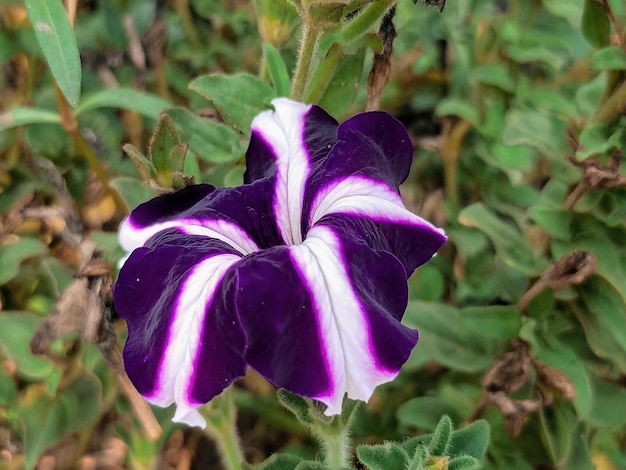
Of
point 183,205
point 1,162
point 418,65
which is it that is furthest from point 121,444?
point 418,65

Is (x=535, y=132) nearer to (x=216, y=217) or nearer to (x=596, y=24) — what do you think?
(x=596, y=24)

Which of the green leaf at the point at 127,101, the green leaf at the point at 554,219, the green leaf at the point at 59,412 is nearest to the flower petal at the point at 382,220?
the green leaf at the point at 554,219

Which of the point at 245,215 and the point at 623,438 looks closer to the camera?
the point at 245,215

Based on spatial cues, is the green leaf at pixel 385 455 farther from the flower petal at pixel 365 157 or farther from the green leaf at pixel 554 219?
the green leaf at pixel 554 219

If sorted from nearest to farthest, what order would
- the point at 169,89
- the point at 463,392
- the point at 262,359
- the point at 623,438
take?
the point at 262,359
the point at 463,392
the point at 623,438
the point at 169,89

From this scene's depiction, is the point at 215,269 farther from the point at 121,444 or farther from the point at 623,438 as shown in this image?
the point at 623,438

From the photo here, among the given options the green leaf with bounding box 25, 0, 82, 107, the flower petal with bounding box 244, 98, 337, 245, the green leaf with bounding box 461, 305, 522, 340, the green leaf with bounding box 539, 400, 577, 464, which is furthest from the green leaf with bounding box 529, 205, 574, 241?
the green leaf with bounding box 25, 0, 82, 107

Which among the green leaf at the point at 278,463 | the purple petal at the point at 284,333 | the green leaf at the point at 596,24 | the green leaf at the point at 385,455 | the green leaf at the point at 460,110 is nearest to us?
the purple petal at the point at 284,333
